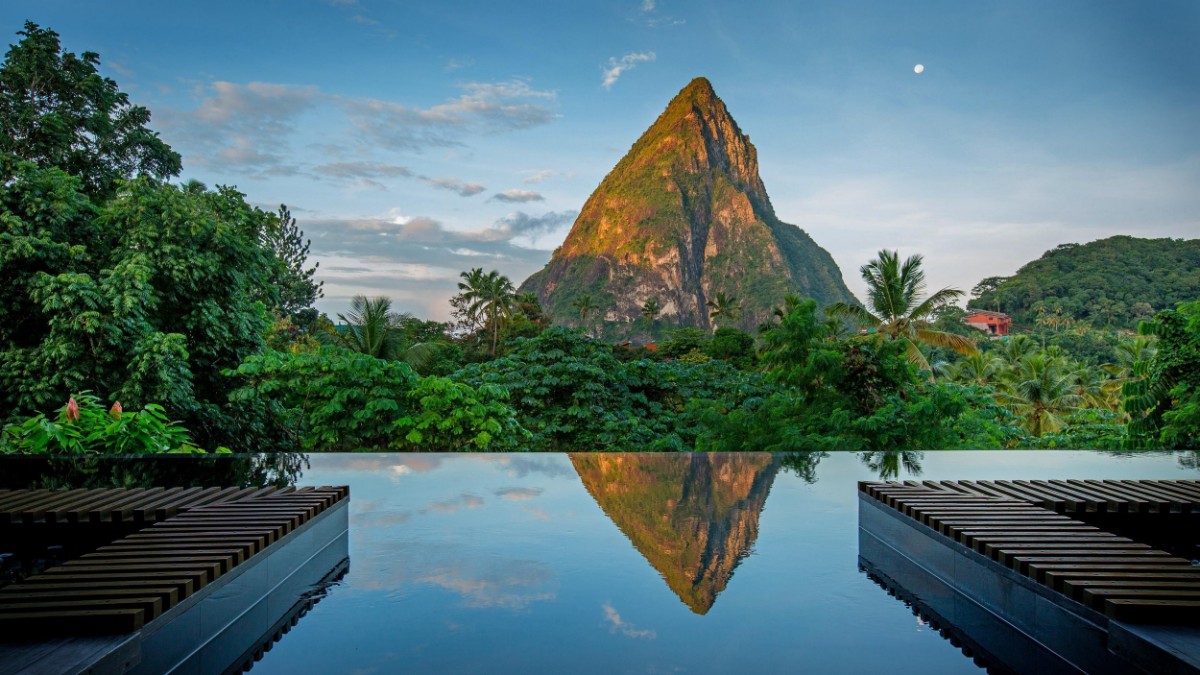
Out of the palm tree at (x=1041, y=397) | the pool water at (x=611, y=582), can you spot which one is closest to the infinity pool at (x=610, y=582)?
the pool water at (x=611, y=582)

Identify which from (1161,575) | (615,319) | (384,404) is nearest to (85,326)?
(384,404)

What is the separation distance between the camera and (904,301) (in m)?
18.2

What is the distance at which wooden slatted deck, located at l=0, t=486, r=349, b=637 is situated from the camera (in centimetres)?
152

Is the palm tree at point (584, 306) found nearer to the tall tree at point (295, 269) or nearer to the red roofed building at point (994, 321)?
the red roofed building at point (994, 321)

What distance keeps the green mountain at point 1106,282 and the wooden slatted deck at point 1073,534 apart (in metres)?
29.6

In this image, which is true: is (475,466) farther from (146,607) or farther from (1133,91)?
(1133,91)

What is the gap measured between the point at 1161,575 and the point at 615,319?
72.3 metres

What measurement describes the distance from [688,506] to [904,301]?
16353 millimetres

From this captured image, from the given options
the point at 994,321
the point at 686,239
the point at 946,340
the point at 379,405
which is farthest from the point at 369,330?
the point at 686,239

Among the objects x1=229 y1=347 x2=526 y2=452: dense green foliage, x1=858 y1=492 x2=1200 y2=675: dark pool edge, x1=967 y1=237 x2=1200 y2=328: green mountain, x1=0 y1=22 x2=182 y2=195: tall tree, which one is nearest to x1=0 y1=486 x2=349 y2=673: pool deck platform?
x1=858 y1=492 x2=1200 y2=675: dark pool edge

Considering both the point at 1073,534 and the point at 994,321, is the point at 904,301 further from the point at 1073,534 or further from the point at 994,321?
the point at 994,321

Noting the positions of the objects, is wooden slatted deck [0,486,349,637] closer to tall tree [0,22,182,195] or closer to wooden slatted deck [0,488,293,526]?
wooden slatted deck [0,488,293,526]

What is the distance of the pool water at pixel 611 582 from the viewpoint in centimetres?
182

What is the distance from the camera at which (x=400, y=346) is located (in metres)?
15.6
